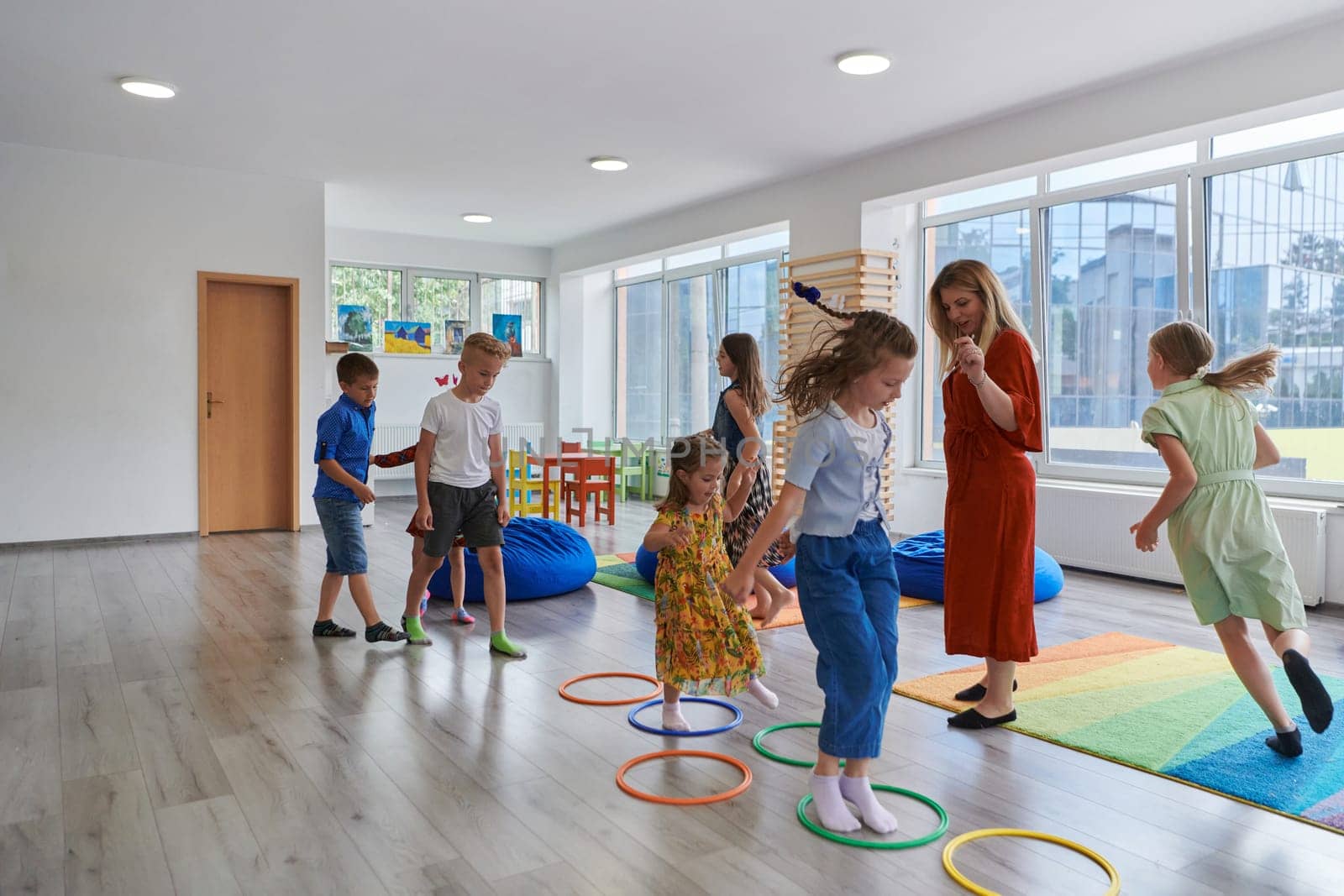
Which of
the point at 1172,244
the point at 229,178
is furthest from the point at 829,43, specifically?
the point at 229,178

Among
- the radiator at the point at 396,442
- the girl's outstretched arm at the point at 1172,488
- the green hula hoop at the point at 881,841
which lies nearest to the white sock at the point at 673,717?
the green hula hoop at the point at 881,841

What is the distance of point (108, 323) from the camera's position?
696cm

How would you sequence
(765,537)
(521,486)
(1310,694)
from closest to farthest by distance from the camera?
(765,537) < (1310,694) < (521,486)

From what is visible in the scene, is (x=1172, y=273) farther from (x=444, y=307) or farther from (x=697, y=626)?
(x=444, y=307)

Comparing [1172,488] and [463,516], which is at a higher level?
[1172,488]

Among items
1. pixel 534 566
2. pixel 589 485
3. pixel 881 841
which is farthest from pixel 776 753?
pixel 589 485

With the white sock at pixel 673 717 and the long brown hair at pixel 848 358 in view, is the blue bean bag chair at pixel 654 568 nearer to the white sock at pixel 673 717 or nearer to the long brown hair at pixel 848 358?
the white sock at pixel 673 717

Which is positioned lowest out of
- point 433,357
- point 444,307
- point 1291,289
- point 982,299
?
point 982,299

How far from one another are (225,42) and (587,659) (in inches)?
135

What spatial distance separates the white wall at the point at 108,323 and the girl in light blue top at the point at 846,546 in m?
6.29

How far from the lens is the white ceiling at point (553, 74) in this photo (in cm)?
434

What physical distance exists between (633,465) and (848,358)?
846 cm

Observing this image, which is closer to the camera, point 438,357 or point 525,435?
point 438,357

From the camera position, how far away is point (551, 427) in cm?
1131
